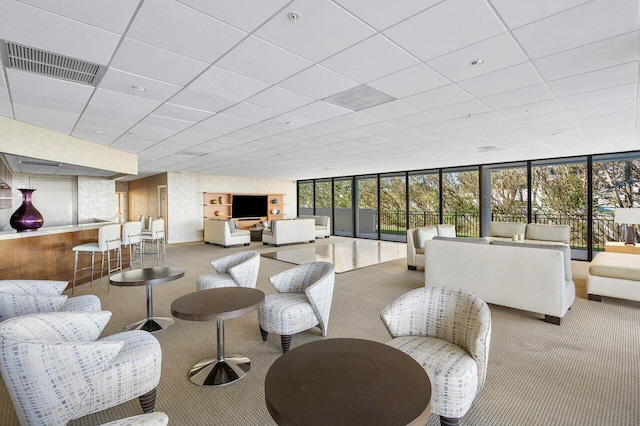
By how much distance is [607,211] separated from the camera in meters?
8.41

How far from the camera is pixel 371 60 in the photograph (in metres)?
2.76

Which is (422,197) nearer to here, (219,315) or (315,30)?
(315,30)

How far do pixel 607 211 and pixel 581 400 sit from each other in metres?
8.87

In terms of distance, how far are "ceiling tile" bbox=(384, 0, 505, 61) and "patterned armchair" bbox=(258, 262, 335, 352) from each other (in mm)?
2148

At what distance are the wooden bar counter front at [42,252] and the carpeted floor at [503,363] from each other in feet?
3.62

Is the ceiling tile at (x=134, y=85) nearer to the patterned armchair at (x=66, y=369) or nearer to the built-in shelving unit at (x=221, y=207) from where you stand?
the patterned armchair at (x=66, y=369)

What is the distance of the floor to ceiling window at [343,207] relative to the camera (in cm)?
1369

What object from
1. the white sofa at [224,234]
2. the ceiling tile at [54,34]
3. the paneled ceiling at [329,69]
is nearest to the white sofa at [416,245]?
the paneled ceiling at [329,69]

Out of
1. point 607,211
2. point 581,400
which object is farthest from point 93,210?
point 607,211

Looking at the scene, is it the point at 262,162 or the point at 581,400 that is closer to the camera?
the point at 581,400

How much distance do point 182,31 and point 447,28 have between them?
1.96 meters

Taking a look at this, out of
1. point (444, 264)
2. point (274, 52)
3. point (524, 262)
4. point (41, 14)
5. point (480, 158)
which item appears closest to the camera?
point (41, 14)

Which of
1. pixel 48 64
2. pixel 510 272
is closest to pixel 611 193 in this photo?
pixel 510 272

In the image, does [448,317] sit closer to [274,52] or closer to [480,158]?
[274,52]
